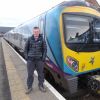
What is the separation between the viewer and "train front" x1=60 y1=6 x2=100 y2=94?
24.8ft

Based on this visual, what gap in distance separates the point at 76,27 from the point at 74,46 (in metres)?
0.61

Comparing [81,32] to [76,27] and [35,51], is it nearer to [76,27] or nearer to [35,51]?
[76,27]

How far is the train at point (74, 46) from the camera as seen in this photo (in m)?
7.49

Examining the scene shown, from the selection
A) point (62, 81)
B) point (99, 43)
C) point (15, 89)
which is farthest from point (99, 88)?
point (15, 89)

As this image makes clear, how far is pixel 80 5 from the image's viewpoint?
8.34 m

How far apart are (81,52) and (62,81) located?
1030 millimetres

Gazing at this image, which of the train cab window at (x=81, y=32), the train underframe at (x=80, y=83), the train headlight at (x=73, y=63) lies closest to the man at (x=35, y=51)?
the train underframe at (x=80, y=83)

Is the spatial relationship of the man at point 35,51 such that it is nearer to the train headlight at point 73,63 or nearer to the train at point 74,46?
the train at point 74,46

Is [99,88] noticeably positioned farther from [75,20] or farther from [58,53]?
[75,20]

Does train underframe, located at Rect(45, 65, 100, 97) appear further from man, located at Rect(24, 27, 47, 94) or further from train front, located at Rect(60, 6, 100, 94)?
man, located at Rect(24, 27, 47, 94)

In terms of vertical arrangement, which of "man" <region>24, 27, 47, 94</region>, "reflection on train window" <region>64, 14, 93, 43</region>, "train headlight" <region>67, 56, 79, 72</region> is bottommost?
"train headlight" <region>67, 56, 79, 72</region>

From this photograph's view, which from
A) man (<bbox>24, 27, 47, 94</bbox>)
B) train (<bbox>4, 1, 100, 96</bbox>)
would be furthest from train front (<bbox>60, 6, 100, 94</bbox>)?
man (<bbox>24, 27, 47, 94</bbox>)

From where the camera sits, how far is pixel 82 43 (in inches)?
316

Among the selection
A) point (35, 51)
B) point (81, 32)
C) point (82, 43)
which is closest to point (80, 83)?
point (82, 43)
